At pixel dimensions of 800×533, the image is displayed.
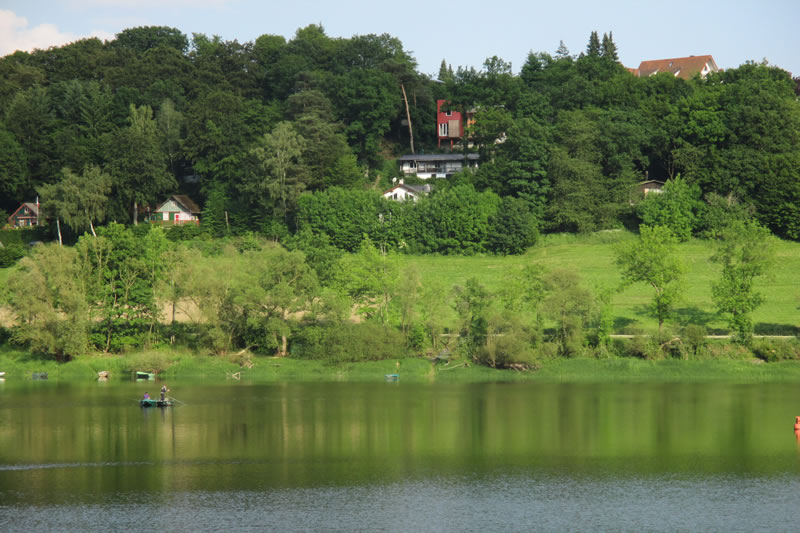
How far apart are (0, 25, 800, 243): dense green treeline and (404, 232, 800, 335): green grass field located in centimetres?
335

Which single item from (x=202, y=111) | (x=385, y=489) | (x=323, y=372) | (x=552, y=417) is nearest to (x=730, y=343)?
(x=552, y=417)

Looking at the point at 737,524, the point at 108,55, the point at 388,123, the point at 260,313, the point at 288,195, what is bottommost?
the point at 737,524

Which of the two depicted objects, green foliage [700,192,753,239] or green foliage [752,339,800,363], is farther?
green foliage [700,192,753,239]

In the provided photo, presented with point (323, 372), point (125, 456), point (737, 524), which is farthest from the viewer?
point (323, 372)

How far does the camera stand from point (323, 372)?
77438 mm

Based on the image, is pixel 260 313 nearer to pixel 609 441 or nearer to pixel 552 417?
pixel 552 417

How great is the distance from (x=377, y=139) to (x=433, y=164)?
9.55 metres

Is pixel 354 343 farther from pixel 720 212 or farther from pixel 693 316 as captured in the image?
pixel 720 212

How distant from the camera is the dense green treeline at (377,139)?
11912 cm

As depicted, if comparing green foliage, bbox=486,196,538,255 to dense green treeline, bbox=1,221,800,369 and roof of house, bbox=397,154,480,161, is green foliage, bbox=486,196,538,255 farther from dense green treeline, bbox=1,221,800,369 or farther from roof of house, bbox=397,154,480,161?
dense green treeline, bbox=1,221,800,369

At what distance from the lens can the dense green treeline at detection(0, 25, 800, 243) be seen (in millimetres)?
119125

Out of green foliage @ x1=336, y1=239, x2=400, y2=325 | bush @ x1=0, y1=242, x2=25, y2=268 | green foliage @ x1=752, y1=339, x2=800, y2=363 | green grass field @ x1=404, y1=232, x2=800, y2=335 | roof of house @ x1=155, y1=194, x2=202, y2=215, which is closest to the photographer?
green foliage @ x1=752, y1=339, x2=800, y2=363

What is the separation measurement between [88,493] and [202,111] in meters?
101

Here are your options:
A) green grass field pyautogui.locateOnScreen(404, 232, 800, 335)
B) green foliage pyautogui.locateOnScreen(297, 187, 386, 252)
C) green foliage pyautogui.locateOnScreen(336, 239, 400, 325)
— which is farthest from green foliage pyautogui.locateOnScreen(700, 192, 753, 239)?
green foliage pyautogui.locateOnScreen(336, 239, 400, 325)
